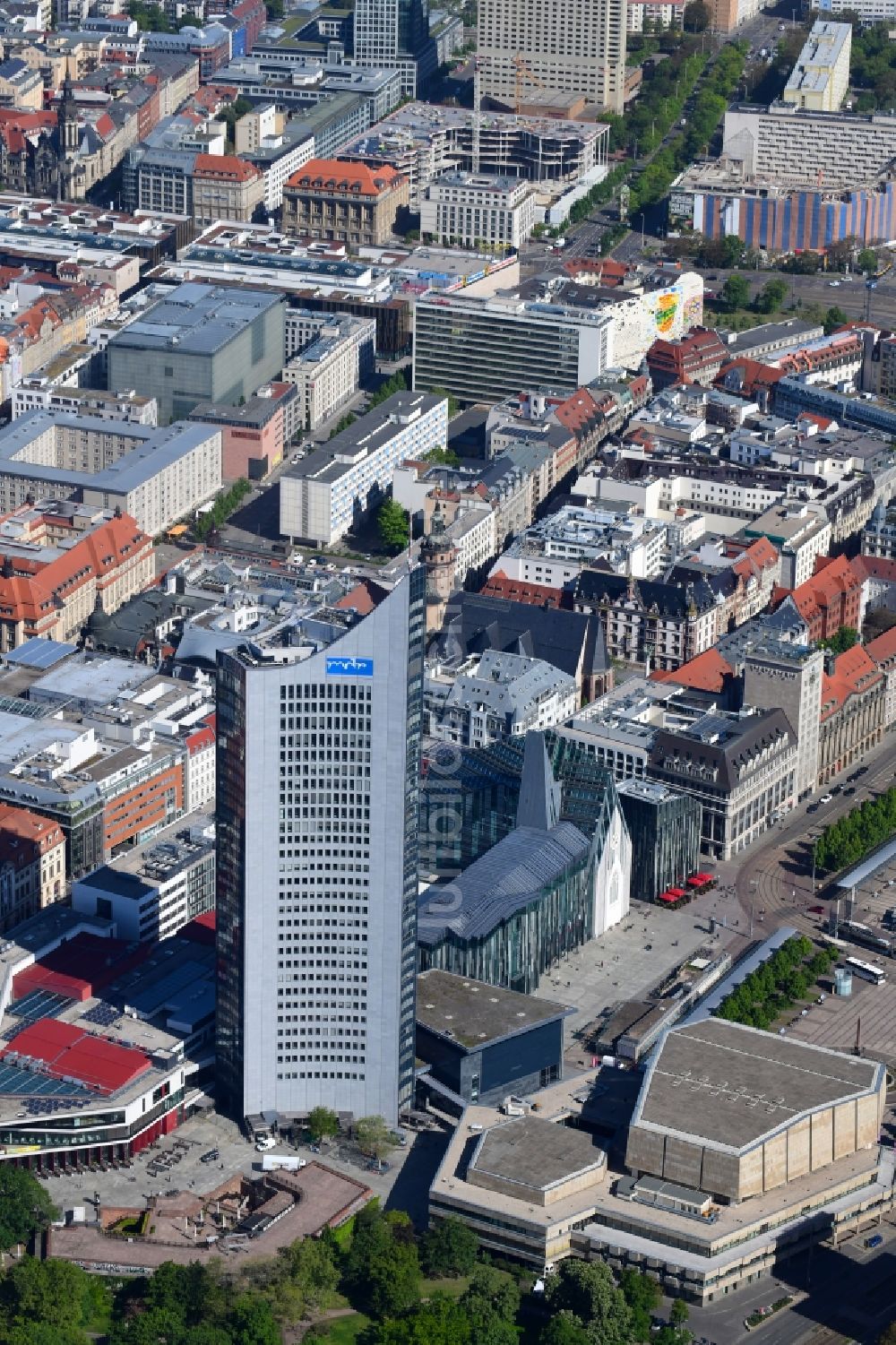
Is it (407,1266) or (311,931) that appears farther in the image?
(311,931)

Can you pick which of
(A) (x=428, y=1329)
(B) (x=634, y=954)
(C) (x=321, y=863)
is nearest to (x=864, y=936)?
(B) (x=634, y=954)

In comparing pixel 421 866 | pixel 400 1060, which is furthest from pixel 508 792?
pixel 400 1060

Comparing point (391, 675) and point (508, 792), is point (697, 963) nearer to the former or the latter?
point (508, 792)

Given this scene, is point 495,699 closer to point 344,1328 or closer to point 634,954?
point 634,954

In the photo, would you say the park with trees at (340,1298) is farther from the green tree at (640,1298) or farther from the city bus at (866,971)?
the city bus at (866,971)

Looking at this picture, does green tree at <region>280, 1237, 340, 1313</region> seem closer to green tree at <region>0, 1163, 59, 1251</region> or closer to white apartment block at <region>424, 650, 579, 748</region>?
green tree at <region>0, 1163, 59, 1251</region>
